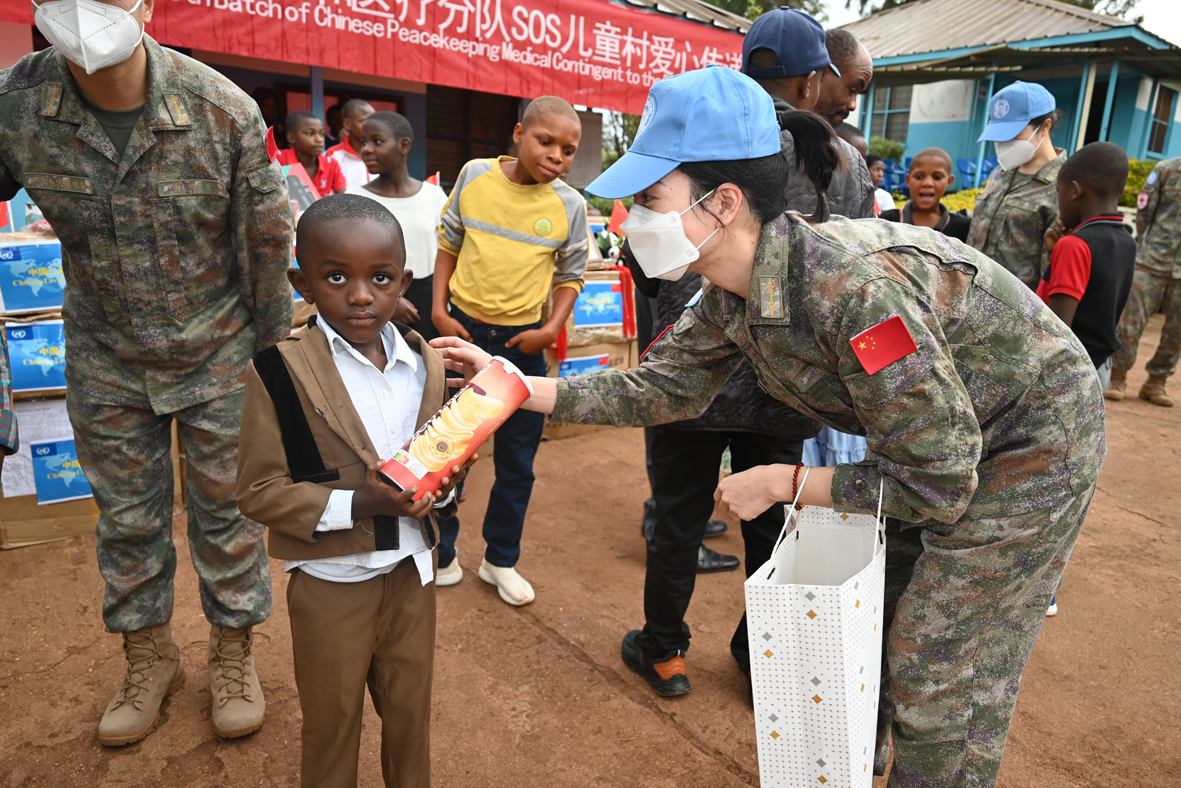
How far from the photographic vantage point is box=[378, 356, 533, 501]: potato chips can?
1.56 meters

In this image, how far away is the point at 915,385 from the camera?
4.78 feet

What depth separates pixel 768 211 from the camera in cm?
169

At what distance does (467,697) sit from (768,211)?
1.93 meters

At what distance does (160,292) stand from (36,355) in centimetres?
186

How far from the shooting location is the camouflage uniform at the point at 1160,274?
692cm

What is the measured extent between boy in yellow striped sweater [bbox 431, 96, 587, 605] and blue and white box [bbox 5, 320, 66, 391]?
176 centimetres

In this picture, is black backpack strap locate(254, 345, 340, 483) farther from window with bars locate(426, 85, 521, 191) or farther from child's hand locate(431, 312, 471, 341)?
window with bars locate(426, 85, 521, 191)

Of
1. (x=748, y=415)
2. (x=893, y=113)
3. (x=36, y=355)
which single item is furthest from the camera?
(x=893, y=113)

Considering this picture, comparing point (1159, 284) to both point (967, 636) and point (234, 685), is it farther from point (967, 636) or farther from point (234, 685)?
point (234, 685)

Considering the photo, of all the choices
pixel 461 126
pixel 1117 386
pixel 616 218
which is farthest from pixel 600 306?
pixel 461 126

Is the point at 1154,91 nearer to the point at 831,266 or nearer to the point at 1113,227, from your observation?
the point at 1113,227

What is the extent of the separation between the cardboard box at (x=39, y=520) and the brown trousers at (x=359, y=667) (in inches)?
98.9

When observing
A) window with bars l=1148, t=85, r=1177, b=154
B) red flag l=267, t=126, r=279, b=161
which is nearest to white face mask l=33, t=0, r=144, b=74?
red flag l=267, t=126, r=279, b=161

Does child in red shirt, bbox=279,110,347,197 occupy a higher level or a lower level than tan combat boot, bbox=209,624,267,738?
higher
